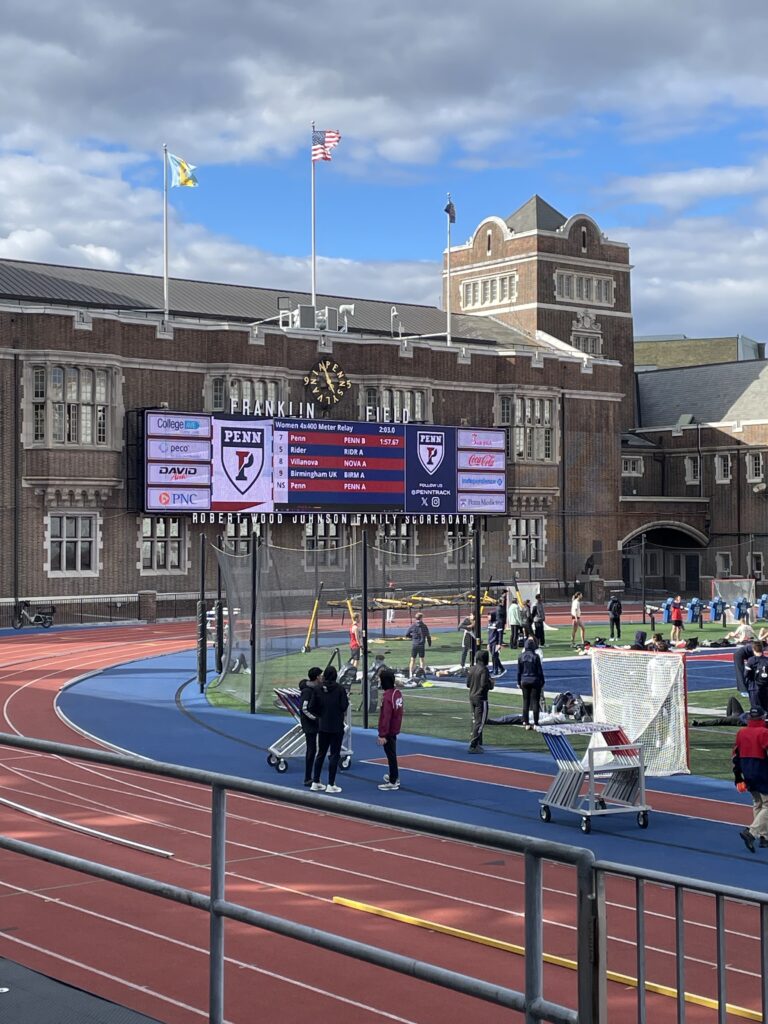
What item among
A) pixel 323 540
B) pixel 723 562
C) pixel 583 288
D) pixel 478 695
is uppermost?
pixel 583 288

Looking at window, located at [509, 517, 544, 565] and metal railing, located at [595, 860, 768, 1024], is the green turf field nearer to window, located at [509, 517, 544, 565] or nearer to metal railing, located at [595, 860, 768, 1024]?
metal railing, located at [595, 860, 768, 1024]

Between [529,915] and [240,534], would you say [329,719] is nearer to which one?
[529,915]

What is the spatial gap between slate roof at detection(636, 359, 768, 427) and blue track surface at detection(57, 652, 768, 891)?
5301 centimetres

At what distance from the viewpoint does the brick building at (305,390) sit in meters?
53.1

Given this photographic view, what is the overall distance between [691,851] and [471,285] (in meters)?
74.5

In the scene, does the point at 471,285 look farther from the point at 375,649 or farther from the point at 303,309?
the point at 375,649

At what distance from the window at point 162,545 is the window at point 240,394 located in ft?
17.7

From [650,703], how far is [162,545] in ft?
125

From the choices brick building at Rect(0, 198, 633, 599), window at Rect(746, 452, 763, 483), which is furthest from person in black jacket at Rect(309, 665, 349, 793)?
window at Rect(746, 452, 763, 483)

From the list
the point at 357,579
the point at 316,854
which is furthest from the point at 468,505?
the point at 316,854

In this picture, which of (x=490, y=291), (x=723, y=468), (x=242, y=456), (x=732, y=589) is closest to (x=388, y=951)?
(x=242, y=456)

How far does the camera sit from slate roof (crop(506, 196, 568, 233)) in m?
83.2

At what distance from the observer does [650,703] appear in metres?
21.1

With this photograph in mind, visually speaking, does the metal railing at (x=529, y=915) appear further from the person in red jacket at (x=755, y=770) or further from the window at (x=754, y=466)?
the window at (x=754, y=466)
